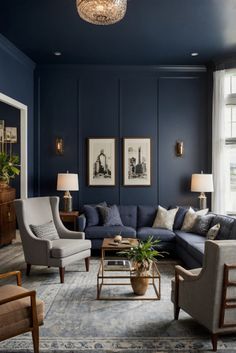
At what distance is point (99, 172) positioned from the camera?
6.73m

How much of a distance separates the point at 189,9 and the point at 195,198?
356 cm

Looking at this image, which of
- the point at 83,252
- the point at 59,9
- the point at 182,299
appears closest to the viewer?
the point at 182,299

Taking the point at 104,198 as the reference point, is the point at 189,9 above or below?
above

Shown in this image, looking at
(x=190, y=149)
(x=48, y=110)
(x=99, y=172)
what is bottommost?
(x=99, y=172)

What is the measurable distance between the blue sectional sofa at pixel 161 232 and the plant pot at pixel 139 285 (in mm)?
870

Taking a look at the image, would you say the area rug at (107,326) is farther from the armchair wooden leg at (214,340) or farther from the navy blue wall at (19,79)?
the navy blue wall at (19,79)

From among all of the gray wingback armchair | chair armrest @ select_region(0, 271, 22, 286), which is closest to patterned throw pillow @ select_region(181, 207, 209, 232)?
the gray wingback armchair

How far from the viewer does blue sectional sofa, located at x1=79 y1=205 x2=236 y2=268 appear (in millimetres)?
4675

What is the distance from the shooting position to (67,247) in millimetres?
4449

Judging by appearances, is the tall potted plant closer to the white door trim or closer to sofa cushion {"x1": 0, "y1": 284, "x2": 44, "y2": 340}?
the white door trim

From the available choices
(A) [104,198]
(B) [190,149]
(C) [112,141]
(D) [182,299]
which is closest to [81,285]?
(D) [182,299]

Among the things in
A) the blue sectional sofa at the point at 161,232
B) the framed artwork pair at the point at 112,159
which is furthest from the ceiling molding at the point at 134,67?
the blue sectional sofa at the point at 161,232

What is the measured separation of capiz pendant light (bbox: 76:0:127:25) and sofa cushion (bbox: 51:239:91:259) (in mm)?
2736

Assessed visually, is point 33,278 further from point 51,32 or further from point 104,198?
point 51,32
